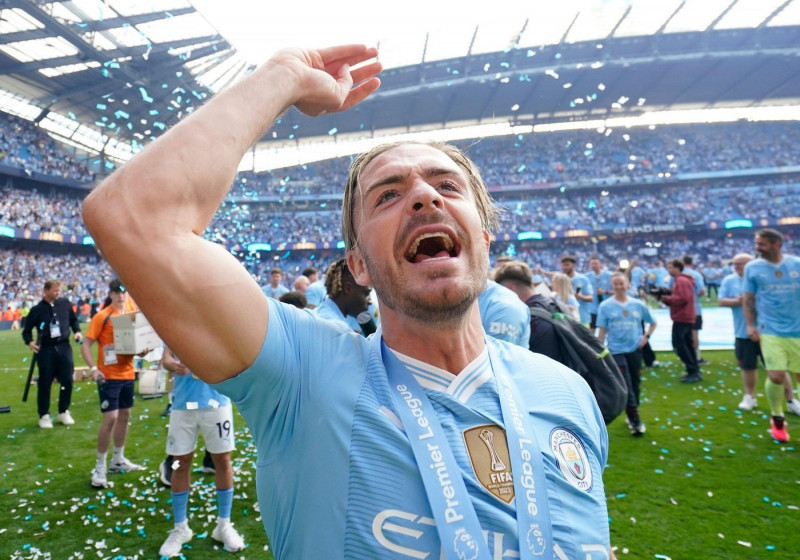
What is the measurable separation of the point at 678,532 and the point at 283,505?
165 inches

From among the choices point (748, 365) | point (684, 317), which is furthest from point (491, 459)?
point (684, 317)

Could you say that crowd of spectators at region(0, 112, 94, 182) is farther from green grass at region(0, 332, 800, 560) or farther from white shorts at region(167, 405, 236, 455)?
white shorts at region(167, 405, 236, 455)

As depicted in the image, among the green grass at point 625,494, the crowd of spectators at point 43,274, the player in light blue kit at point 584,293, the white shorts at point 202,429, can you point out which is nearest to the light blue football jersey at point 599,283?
the player in light blue kit at point 584,293

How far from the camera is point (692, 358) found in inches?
372

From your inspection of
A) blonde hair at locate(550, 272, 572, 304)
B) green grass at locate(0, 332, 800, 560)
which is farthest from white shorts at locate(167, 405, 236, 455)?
blonde hair at locate(550, 272, 572, 304)

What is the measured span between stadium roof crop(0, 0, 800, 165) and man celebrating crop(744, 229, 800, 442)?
2406 cm

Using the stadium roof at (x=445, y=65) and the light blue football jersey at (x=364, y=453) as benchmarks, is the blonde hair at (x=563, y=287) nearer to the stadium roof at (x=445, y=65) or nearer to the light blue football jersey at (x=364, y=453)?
the light blue football jersey at (x=364, y=453)

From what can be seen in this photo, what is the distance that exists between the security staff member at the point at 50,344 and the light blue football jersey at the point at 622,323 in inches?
330

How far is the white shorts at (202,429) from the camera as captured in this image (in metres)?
4.25

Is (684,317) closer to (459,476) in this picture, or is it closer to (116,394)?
(116,394)

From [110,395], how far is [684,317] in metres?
9.68

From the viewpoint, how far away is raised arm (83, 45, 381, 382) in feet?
3.16

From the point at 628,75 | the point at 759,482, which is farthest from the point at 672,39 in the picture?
the point at 759,482

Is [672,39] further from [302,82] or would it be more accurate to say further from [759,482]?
[302,82]
